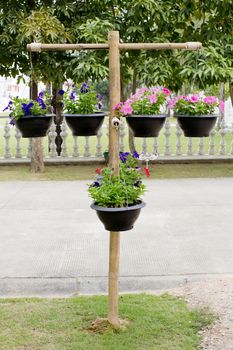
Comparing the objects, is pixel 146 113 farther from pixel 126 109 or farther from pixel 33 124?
pixel 33 124

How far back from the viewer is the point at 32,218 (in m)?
6.59

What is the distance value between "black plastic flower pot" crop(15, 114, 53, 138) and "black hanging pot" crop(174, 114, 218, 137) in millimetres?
931

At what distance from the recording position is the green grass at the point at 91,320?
342cm

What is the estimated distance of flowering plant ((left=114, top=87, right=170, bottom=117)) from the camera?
11.4 feet

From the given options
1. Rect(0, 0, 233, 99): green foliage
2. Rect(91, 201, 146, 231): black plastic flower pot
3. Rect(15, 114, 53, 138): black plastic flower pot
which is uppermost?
Rect(0, 0, 233, 99): green foliage

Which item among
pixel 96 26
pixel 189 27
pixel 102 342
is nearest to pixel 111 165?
pixel 102 342

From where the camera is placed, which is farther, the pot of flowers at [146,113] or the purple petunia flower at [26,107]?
the purple petunia flower at [26,107]

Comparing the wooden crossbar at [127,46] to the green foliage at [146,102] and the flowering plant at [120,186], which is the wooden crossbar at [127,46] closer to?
the green foliage at [146,102]

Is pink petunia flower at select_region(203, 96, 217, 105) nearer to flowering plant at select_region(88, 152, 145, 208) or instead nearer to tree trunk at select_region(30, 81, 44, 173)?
flowering plant at select_region(88, 152, 145, 208)

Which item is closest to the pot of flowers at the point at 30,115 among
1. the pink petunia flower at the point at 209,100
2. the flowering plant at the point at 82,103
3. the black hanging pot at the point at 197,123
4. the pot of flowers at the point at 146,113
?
the flowering plant at the point at 82,103

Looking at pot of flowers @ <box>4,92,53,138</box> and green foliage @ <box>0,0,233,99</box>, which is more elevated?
green foliage @ <box>0,0,233,99</box>

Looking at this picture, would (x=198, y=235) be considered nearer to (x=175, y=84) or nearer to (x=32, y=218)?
(x=32, y=218)

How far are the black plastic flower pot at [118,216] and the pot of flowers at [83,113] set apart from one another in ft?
2.06

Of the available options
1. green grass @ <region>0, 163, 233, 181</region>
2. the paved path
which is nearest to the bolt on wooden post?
the paved path
